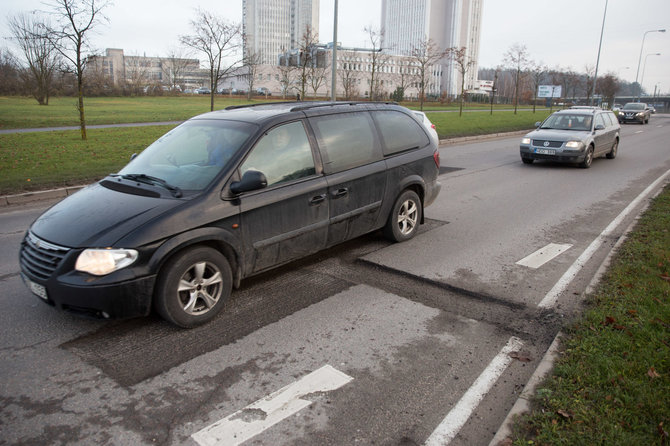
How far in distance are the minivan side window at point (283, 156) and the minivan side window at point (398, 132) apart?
4.50ft

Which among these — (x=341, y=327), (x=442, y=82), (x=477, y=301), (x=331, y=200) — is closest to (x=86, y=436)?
(x=341, y=327)

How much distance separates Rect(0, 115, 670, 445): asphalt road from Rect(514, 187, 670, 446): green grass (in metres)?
0.25

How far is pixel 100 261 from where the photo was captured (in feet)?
12.0

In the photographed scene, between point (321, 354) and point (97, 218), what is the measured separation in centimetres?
213

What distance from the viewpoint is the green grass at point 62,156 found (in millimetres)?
10553

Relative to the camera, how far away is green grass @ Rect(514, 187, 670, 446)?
2719 millimetres

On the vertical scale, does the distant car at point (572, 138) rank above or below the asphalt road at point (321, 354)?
above

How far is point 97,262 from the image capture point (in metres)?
3.65

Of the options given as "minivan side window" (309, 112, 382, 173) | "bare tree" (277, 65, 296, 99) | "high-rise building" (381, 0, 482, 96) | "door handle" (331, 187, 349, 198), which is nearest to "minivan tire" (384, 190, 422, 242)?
"minivan side window" (309, 112, 382, 173)

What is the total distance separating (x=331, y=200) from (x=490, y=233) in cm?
310

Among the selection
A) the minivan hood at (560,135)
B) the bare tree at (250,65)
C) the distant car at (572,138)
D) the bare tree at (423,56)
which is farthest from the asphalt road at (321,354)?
the bare tree at (423,56)

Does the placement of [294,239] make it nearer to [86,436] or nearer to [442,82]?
[86,436]

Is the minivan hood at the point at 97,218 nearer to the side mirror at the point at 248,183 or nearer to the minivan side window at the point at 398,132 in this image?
the side mirror at the point at 248,183

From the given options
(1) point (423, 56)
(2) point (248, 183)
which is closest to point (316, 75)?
(1) point (423, 56)
